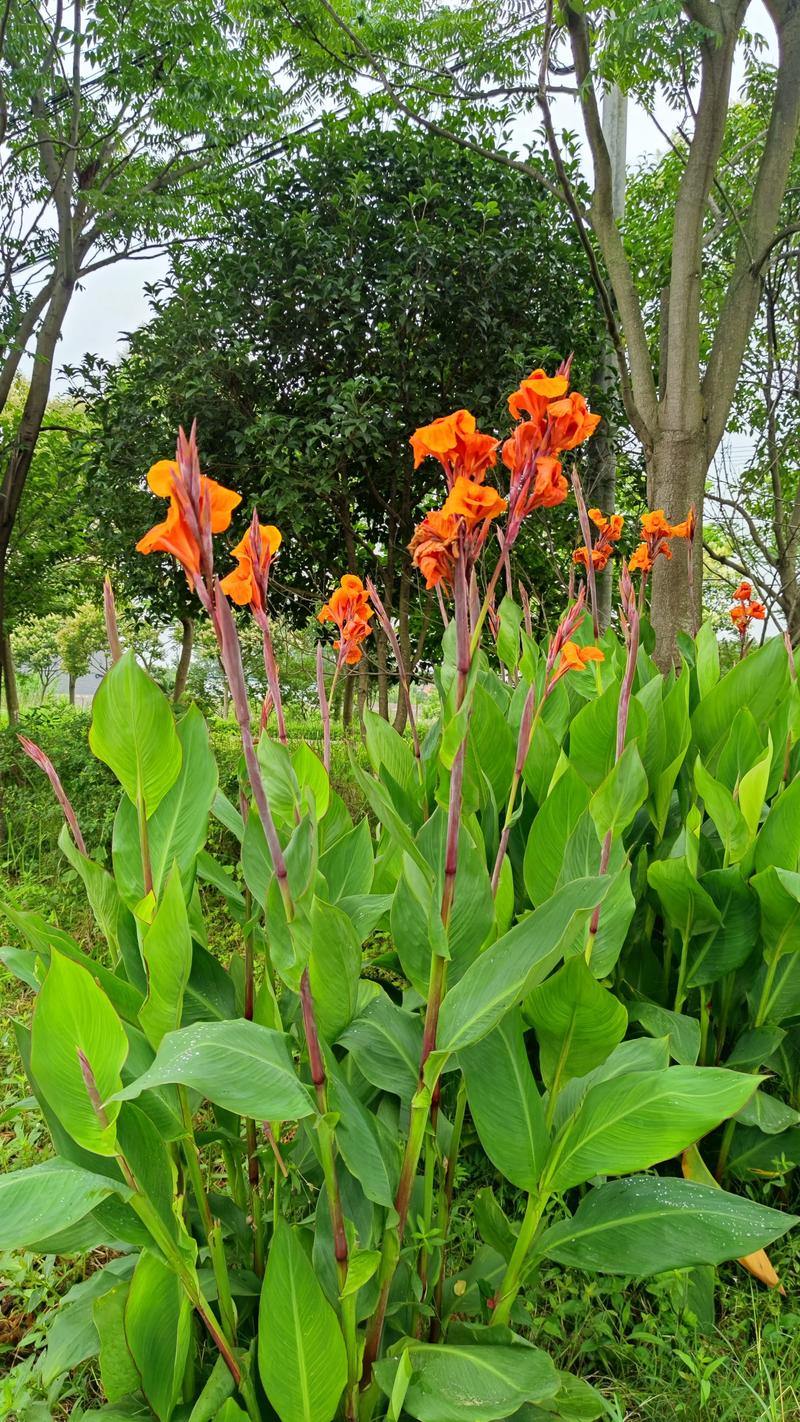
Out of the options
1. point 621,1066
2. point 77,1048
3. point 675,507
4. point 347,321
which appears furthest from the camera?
point 347,321

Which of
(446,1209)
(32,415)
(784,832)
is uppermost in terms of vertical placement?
(32,415)

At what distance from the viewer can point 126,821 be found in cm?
107

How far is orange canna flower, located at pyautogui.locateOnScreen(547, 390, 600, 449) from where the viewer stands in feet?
2.78

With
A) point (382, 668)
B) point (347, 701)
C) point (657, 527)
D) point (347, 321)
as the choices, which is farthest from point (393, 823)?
point (347, 701)

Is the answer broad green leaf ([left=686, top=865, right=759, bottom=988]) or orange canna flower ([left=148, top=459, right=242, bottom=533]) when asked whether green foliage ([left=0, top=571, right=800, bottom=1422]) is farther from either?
orange canna flower ([left=148, top=459, right=242, bottom=533])

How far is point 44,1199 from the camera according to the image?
76 centimetres

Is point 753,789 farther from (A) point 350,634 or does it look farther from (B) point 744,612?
(B) point 744,612

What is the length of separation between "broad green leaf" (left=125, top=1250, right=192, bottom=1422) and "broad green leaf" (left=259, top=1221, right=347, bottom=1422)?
13cm

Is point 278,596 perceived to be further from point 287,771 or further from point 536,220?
point 287,771

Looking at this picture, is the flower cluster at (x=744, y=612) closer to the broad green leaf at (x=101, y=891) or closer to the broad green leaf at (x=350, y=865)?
the broad green leaf at (x=350, y=865)

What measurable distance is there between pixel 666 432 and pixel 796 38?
192 centimetres

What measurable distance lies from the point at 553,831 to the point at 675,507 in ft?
10.0

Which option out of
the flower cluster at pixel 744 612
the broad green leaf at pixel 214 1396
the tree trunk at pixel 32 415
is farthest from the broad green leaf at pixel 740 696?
the tree trunk at pixel 32 415

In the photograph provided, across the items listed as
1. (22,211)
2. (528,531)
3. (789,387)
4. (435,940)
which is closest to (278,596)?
(528,531)
